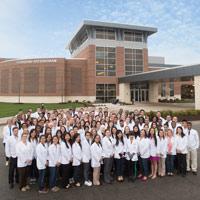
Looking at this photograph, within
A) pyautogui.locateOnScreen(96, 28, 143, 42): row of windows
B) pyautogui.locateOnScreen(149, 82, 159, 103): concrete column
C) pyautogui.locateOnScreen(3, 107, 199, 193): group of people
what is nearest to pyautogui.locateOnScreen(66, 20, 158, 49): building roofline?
pyautogui.locateOnScreen(96, 28, 143, 42): row of windows

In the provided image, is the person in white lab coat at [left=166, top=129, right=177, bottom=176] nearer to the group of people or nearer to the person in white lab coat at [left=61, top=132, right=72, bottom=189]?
the group of people

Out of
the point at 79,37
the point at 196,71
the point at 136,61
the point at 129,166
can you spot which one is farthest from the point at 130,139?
the point at 79,37

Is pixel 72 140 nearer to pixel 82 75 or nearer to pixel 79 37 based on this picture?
pixel 82 75

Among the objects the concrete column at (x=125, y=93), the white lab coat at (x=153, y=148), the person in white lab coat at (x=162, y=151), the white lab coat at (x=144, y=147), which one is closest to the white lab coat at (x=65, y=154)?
the white lab coat at (x=144, y=147)

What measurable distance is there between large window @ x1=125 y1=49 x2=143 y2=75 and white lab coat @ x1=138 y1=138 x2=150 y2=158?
4702 centimetres

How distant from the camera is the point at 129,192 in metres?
6.35

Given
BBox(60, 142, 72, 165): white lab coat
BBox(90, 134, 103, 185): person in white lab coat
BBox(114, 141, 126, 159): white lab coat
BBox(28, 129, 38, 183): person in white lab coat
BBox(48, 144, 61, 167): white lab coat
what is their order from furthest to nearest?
BBox(114, 141, 126, 159): white lab coat < BBox(90, 134, 103, 185): person in white lab coat < BBox(28, 129, 38, 183): person in white lab coat < BBox(60, 142, 72, 165): white lab coat < BBox(48, 144, 61, 167): white lab coat

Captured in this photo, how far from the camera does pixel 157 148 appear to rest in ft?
24.5

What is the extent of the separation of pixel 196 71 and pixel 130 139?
22.6 m

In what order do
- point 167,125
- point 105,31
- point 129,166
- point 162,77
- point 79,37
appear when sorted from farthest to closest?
1. point 79,37
2. point 105,31
3. point 162,77
4. point 167,125
5. point 129,166

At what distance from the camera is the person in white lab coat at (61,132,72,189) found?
6.68 meters

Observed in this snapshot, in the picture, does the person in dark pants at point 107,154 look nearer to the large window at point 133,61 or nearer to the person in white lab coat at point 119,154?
the person in white lab coat at point 119,154

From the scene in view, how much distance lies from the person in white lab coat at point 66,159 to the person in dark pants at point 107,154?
1050 mm

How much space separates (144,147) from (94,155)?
1616 mm
